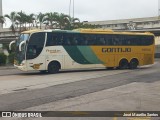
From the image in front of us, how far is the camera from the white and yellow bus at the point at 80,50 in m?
25.7

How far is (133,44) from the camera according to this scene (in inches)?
1228

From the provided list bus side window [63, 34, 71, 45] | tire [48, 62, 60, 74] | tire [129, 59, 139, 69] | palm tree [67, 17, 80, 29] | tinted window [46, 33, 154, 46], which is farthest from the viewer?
palm tree [67, 17, 80, 29]

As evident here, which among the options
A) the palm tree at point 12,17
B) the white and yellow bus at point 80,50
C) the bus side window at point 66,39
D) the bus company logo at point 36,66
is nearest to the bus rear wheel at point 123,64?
the white and yellow bus at point 80,50

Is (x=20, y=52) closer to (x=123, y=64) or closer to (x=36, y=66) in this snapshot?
(x=36, y=66)

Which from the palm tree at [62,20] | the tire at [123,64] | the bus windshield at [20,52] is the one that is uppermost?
the palm tree at [62,20]

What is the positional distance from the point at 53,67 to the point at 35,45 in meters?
2.12

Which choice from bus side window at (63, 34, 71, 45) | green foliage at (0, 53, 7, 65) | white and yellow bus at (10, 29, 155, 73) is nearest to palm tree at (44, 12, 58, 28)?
green foliage at (0, 53, 7, 65)

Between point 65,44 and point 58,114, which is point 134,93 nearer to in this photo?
point 58,114

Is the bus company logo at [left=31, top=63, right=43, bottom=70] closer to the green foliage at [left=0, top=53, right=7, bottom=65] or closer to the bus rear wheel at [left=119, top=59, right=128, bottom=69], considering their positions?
the bus rear wheel at [left=119, top=59, right=128, bottom=69]

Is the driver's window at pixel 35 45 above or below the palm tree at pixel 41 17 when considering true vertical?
below

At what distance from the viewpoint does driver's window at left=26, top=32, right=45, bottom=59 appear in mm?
25462

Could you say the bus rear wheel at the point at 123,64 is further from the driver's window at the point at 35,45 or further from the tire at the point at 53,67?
the driver's window at the point at 35,45

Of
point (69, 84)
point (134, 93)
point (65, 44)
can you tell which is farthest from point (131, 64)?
point (134, 93)

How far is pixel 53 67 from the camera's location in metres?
26.7
